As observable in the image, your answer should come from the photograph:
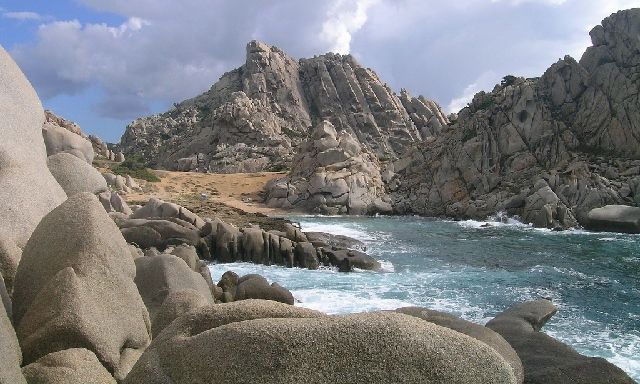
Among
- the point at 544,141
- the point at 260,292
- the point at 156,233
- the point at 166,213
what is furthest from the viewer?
the point at 544,141

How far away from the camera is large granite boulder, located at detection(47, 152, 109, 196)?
13742 mm

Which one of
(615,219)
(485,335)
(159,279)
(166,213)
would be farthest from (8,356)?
(615,219)

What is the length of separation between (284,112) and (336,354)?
5078 inches

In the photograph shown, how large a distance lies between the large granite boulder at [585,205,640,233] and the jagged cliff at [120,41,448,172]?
63485mm

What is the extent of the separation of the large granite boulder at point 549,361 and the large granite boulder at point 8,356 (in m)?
7.43

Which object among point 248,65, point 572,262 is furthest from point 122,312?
point 248,65

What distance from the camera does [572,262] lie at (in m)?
30.3

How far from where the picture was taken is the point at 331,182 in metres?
65.2

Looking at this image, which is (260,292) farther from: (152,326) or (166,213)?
(166,213)

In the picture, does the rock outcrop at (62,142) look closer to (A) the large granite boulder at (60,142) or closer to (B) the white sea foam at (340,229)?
(A) the large granite boulder at (60,142)

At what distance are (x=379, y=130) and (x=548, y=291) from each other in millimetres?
111266

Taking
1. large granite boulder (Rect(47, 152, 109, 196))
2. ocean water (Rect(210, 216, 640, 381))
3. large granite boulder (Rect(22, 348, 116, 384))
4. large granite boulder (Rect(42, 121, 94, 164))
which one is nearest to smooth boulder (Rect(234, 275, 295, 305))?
ocean water (Rect(210, 216, 640, 381))

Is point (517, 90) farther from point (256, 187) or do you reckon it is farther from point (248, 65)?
point (248, 65)

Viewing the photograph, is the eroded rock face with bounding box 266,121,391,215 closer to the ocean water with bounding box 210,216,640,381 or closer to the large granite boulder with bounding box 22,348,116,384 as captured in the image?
the ocean water with bounding box 210,216,640,381
